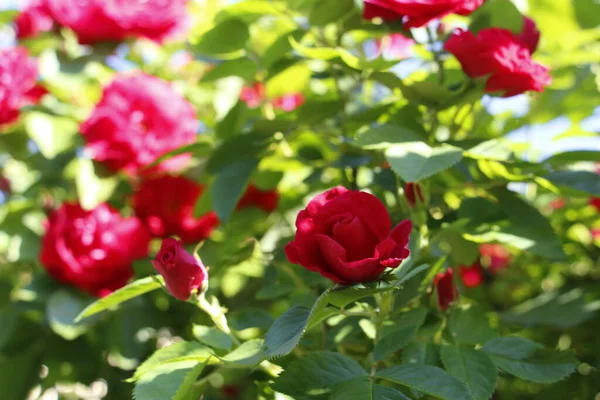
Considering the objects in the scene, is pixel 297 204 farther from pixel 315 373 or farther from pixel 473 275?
pixel 315 373

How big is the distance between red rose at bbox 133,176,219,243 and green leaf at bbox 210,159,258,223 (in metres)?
0.19

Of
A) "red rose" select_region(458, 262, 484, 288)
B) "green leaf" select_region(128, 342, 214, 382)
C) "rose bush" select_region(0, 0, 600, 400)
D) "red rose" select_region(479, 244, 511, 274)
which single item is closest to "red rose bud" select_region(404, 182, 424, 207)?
"rose bush" select_region(0, 0, 600, 400)

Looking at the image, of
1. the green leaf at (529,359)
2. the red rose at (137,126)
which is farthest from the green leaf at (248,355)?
the red rose at (137,126)

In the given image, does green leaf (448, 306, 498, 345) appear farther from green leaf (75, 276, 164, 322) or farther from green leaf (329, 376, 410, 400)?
green leaf (75, 276, 164, 322)

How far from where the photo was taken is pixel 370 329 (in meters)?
0.63

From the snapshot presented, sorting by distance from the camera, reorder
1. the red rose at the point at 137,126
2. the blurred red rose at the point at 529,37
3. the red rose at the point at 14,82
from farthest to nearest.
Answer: the red rose at the point at 14,82 → the red rose at the point at 137,126 → the blurred red rose at the point at 529,37

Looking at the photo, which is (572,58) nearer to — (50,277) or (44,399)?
(50,277)

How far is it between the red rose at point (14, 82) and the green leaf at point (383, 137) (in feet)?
2.52

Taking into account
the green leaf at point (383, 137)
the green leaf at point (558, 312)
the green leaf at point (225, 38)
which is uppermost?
the green leaf at point (383, 137)

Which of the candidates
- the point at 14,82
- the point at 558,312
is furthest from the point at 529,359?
the point at 14,82

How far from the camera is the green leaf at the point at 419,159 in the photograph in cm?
58

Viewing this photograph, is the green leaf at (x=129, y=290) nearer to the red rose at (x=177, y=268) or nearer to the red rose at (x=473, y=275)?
the red rose at (x=177, y=268)

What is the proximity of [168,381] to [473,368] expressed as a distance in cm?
26

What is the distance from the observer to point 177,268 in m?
0.56
